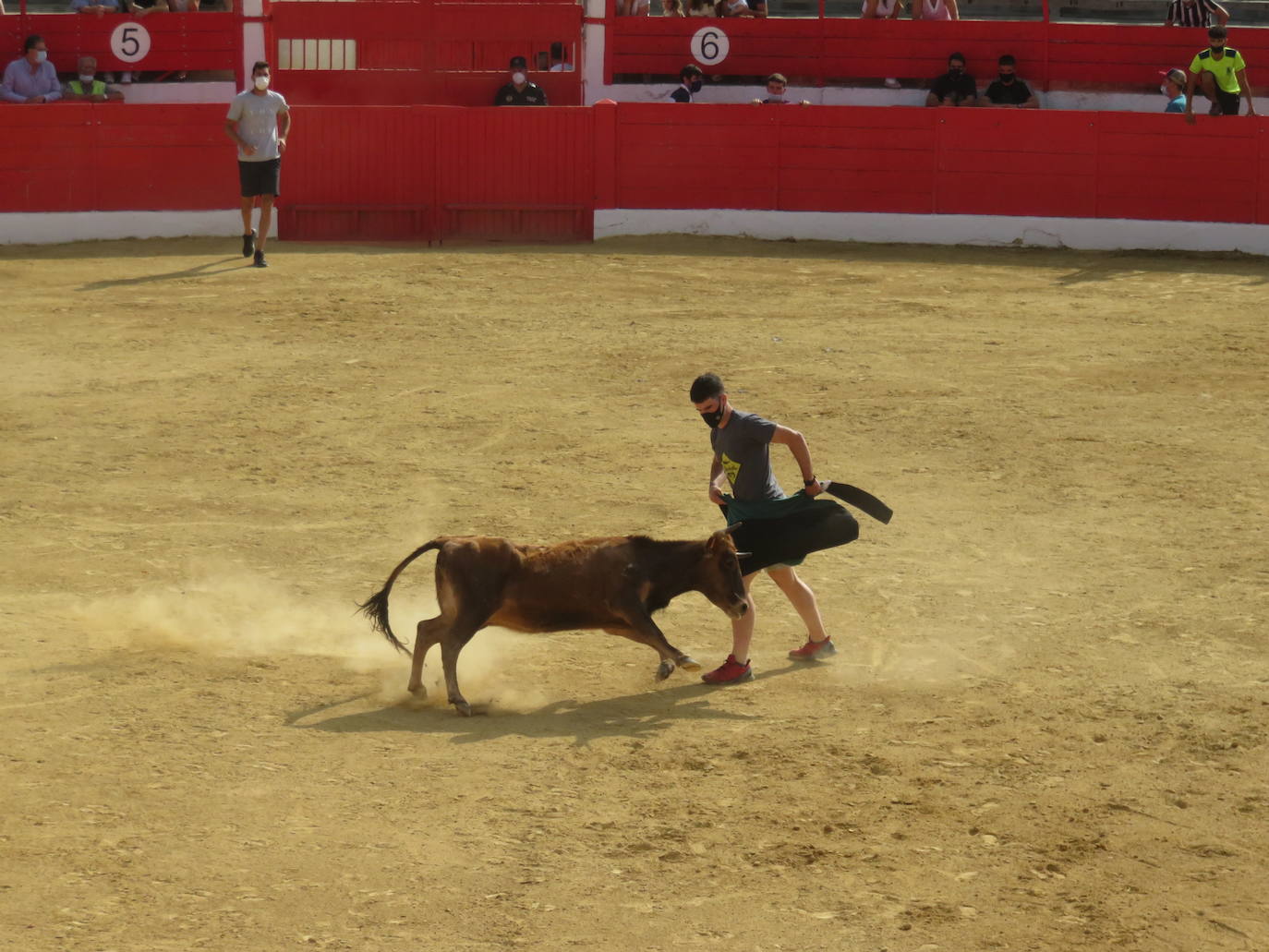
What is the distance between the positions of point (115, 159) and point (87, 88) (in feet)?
6.34

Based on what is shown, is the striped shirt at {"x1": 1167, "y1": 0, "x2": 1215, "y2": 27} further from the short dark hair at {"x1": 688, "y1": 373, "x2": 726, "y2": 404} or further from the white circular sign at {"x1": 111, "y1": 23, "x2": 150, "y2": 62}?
the short dark hair at {"x1": 688, "y1": 373, "x2": 726, "y2": 404}

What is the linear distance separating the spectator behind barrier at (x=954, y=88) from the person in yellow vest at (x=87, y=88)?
9.68m

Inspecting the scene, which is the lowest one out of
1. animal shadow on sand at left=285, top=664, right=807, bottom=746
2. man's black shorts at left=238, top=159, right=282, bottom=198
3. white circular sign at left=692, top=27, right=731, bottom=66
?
animal shadow on sand at left=285, top=664, right=807, bottom=746

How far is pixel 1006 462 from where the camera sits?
37.9ft

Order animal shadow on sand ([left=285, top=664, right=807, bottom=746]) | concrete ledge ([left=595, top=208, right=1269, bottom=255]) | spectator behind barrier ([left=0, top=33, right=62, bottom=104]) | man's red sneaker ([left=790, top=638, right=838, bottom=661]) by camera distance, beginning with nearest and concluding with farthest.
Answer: animal shadow on sand ([left=285, top=664, right=807, bottom=746])
man's red sneaker ([left=790, top=638, right=838, bottom=661])
concrete ledge ([left=595, top=208, right=1269, bottom=255])
spectator behind barrier ([left=0, top=33, right=62, bottom=104])

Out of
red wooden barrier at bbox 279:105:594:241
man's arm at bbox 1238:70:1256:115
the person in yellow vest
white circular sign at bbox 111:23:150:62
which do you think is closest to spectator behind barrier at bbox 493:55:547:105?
red wooden barrier at bbox 279:105:594:241

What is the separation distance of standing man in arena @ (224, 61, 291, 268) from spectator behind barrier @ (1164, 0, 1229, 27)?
11.2 meters

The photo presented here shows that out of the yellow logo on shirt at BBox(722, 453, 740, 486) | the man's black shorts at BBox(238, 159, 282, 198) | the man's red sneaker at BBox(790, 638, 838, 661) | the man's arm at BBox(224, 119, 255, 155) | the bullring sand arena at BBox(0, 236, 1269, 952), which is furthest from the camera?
the man's black shorts at BBox(238, 159, 282, 198)

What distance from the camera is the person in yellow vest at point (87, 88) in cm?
1989

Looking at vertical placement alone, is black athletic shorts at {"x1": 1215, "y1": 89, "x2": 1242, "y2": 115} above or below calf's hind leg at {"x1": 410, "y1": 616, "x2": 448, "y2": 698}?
above

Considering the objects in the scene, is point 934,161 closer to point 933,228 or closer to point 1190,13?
point 933,228

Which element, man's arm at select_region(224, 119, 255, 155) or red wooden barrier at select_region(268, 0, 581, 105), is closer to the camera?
man's arm at select_region(224, 119, 255, 155)

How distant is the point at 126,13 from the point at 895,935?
1804 centimetres

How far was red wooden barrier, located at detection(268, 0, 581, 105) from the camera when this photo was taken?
2059 centimetres
